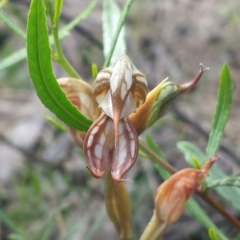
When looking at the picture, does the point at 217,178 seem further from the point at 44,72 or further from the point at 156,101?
the point at 44,72

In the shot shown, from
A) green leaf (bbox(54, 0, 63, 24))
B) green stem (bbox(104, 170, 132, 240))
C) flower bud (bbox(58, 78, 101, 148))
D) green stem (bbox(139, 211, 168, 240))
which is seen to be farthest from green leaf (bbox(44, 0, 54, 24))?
green stem (bbox(139, 211, 168, 240))

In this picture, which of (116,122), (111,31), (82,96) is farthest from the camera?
(111,31)

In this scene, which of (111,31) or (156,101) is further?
(111,31)

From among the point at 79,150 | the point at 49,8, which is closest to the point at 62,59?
the point at 49,8

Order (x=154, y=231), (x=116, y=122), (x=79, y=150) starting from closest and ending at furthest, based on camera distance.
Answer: (x=116, y=122) < (x=154, y=231) < (x=79, y=150)

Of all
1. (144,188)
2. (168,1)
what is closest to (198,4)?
(168,1)

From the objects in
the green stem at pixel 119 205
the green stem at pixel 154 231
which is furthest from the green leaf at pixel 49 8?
the green stem at pixel 154 231

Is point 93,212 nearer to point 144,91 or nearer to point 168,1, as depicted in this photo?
point 144,91

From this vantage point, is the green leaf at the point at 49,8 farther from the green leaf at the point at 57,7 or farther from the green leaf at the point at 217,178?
the green leaf at the point at 217,178
